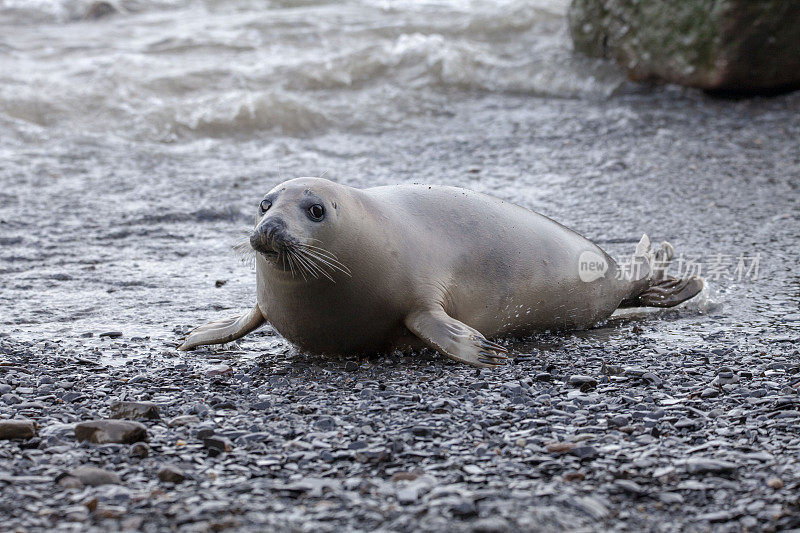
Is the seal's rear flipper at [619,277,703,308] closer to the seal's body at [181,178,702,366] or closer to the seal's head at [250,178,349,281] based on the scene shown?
the seal's body at [181,178,702,366]

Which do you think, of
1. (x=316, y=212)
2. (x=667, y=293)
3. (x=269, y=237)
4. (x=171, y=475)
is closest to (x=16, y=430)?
(x=171, y=475)

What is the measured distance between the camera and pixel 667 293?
5.18 meters

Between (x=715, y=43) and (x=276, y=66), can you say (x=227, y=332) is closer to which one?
(x=715, y=43)

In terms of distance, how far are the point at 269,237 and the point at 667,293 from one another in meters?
2.37

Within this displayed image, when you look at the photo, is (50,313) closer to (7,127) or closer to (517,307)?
(517,307)

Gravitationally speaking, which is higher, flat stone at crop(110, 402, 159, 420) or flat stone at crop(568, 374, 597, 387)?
flat stone at crop(568, 374, 597, 387)

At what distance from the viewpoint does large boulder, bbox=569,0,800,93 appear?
9.61m

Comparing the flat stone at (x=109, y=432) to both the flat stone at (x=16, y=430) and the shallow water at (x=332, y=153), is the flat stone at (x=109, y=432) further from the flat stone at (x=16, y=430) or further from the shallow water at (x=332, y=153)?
the shallow water at (x=332, y=153)

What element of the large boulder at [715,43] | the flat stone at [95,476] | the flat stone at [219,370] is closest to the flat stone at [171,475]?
the flat stone at [95,476]

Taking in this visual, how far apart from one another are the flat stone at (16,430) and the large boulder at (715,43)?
27.3 ft

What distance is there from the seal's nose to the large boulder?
283 inches

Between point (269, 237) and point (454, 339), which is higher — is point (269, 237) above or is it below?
above

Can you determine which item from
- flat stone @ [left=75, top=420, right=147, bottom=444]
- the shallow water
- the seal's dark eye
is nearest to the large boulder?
the shallow water

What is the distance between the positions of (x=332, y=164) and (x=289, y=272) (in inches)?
185
